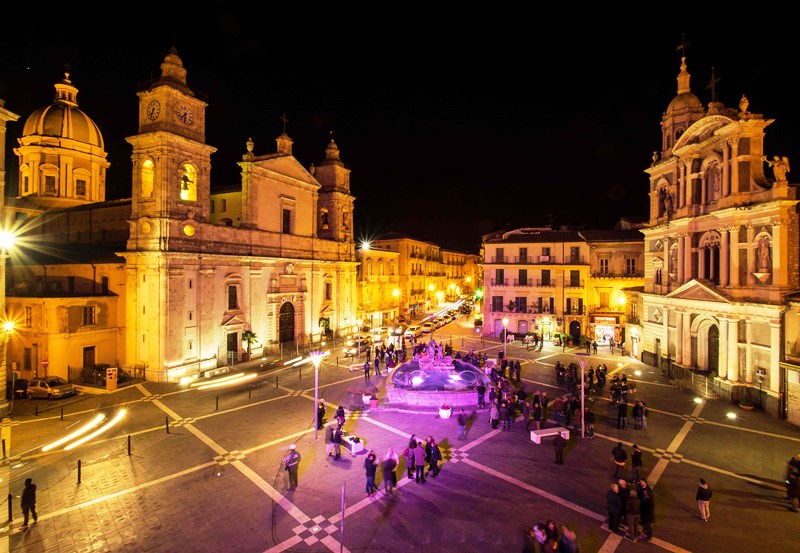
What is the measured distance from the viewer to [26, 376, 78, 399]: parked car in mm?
23750

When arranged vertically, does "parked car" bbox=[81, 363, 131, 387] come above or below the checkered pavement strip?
above

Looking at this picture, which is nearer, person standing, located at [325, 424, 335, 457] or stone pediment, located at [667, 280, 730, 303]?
person standing, located at [325, 424, 335, 457]

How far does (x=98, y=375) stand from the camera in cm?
2583

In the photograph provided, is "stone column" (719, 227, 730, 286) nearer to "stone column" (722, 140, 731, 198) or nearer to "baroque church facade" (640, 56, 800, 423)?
"baroque church facade" (640, 56, 800, 423)

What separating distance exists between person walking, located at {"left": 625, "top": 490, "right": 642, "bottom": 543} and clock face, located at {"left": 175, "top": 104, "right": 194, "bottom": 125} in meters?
32.2

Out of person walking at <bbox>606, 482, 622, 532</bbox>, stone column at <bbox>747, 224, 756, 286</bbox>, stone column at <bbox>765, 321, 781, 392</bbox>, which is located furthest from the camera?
stone column at <bbox>747, 224, 756, 286</bbox>

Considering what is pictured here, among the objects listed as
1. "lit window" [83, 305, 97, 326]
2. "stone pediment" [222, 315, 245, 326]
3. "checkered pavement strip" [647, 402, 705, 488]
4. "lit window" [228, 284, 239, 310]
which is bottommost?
"checkered pavement strip" [647, 402, 705, 488]

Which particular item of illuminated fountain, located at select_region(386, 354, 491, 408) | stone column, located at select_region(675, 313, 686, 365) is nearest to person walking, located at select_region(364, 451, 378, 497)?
illuminated fountain, located at select_region(386, 354, 491, 408)

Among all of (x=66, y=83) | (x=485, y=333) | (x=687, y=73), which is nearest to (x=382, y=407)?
(x=485, y=333)

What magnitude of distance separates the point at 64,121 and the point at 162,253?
27944 millimetres

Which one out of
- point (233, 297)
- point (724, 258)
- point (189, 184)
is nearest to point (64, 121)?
point (189, 184)

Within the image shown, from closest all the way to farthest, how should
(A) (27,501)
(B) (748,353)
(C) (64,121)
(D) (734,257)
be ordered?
(A) (27,501), (B) (748,353), (D) (734,257), (C) (64,121)

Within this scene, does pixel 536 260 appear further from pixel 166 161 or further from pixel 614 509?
pixel 614 509

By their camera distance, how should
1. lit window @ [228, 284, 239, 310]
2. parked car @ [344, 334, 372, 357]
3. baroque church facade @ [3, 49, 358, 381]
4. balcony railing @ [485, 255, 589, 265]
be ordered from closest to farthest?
baroque church facade @ [3, 49, 358, 381] < lit window @ [228, 284, 239, 310] < parked car @ [344, 334, 372, 357] < balcony railing @ [485, 255, 589, 265]
